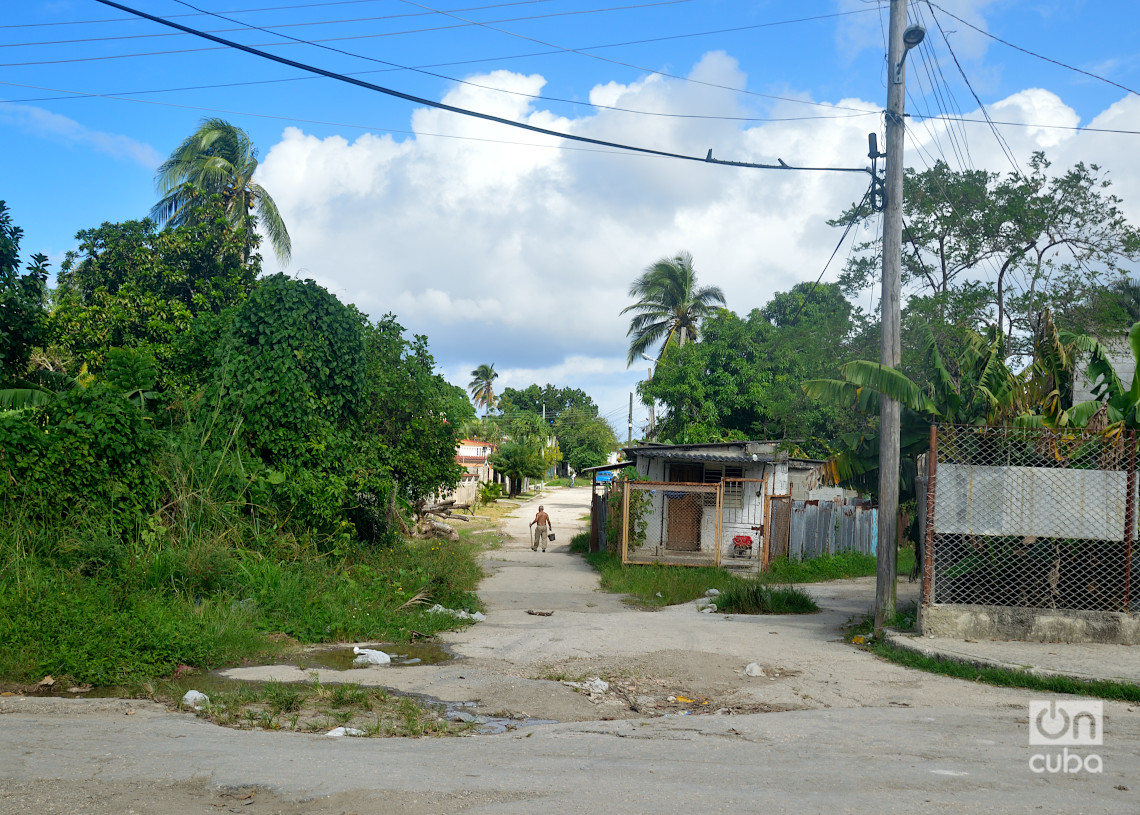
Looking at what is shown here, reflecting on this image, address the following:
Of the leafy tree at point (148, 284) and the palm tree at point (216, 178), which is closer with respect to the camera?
the leafy tree at point (148, 284)

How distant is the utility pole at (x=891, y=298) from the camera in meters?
10.6

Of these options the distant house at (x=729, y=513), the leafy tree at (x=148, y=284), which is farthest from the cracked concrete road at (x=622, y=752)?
the leafy tree at (x=148, y=284)

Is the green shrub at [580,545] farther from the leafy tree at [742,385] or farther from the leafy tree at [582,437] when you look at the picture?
the leafy tree at [582,437]

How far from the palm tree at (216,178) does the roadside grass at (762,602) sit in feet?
73.6

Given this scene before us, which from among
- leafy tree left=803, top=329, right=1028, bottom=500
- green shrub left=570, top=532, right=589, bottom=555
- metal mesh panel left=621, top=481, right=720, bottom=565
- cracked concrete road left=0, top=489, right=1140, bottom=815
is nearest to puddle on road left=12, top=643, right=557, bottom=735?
cracked concrete road left=0, top=489, right=1140, bottom=815

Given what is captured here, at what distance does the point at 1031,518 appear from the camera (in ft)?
31.3

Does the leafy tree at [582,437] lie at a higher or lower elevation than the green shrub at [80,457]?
higher

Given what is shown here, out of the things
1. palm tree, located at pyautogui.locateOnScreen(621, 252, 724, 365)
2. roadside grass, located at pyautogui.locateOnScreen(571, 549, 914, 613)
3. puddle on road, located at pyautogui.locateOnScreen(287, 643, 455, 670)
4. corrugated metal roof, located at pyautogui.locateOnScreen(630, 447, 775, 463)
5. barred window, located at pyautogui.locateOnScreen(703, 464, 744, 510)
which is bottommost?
puddle on road, located at pyautogui.locateOnScreen(287, 643, 455, 670)

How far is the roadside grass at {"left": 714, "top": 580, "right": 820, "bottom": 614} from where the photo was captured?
43.3 ft

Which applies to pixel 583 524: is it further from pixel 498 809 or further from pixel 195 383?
pixel 498 809

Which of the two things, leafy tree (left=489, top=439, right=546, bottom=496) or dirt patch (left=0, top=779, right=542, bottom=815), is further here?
leafy tree (left=489, top=439, right=546, bottom=496)

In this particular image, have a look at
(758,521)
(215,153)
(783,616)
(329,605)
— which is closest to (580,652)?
(329,605)

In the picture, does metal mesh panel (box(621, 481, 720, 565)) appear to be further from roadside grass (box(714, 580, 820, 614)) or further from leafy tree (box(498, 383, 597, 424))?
leafy tree (box(498, 383, 597, 424))

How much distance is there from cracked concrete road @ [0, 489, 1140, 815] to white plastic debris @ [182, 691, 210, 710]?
0.70 feet
